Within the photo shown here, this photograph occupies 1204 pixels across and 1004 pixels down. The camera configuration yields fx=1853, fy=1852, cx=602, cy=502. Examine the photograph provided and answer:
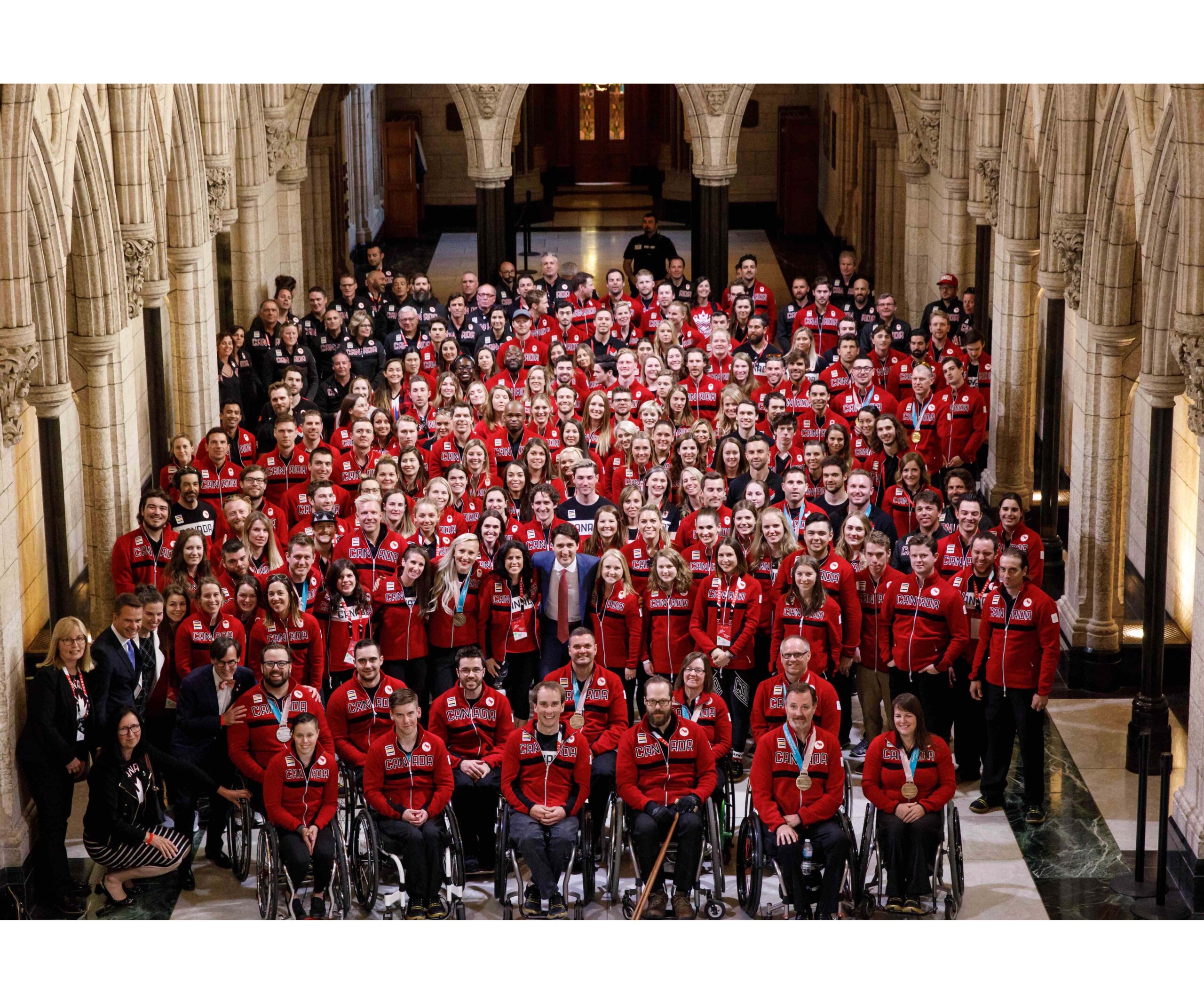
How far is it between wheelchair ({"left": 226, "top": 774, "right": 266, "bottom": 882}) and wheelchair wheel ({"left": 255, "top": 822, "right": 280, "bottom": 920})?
176mm

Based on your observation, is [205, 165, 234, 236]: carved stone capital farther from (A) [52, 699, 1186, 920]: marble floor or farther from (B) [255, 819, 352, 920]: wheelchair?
(B) [255, 819, 352, 920]: wheelchair

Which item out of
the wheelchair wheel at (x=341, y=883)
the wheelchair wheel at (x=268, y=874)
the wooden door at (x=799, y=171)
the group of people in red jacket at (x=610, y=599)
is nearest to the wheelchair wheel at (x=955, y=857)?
the group of people in red jacket at (x=610, y=599)

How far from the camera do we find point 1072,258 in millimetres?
12820

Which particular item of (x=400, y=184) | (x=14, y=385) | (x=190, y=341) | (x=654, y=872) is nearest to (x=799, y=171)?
(x=400, y=184)

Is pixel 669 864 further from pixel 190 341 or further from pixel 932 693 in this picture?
pixel 190 341

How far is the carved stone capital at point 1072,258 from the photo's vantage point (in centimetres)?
1278

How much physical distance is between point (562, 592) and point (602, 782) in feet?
5.33

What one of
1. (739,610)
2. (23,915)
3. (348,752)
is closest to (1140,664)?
(739,610)

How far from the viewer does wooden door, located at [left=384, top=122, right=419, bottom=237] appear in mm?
29172

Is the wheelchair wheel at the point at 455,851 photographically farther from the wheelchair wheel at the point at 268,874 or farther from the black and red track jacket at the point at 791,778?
the black and red track jacket at the point at 791,778

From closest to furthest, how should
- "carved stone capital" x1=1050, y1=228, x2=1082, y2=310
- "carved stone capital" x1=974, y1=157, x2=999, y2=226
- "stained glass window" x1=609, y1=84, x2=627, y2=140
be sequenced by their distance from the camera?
"carved stone capital" x1=1050, y1=228, x2=1082, y2=310 → "carved stone capital" x1=974, y1=157, x2=999, y2=226 → "stained glass window" x1=609, y1=84, x2=627, y2=140

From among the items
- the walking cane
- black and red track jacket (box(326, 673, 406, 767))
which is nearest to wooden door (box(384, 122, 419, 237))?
black and red track jacket (box(326, 673, 406, 767))

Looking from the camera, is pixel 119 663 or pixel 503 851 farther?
pixel 119 663

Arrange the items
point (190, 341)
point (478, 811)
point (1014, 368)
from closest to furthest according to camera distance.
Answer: point (478, 811)
point (1014, 368)
point (190, 341)
